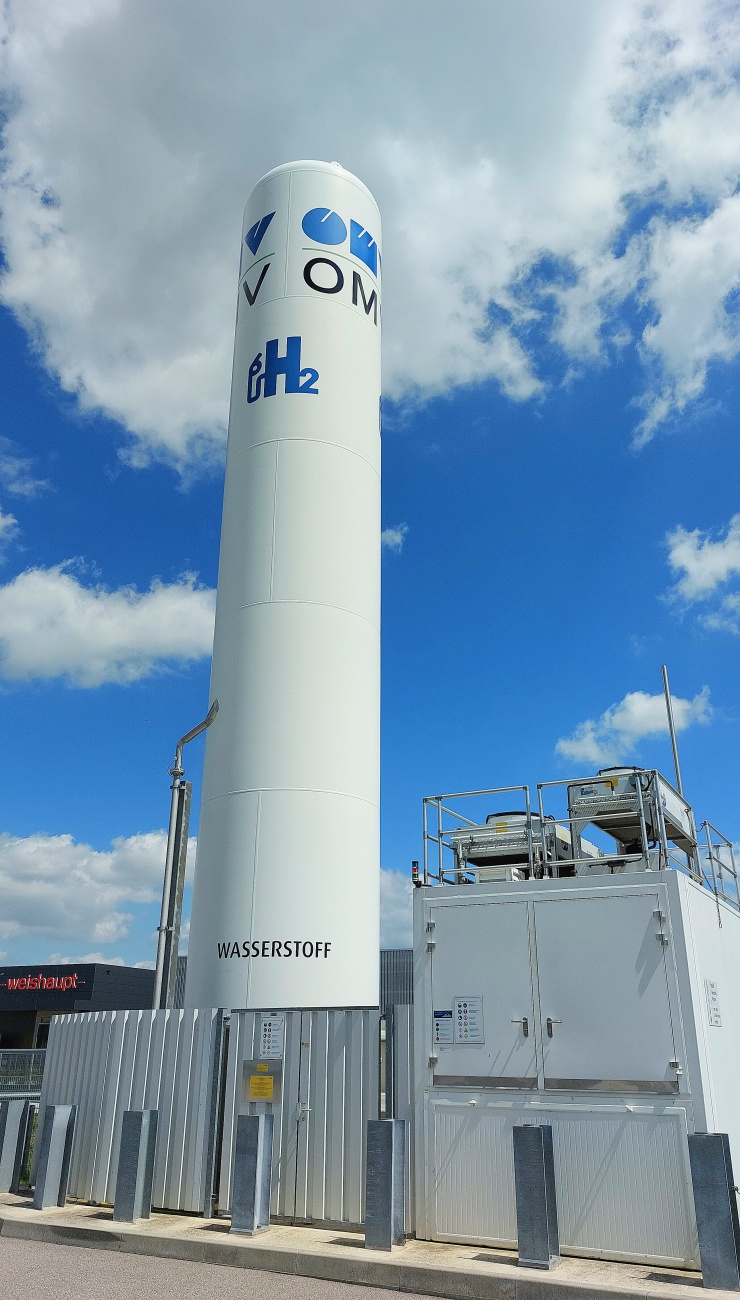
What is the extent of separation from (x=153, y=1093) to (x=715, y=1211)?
6305 mm

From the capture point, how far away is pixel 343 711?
1429 cm

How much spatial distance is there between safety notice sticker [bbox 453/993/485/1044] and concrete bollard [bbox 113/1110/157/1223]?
11.9ft

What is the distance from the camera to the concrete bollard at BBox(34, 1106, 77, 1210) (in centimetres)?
1080

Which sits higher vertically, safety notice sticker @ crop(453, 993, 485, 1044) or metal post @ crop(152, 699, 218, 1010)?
metal post @ crop(152, 699, 218, 1010)

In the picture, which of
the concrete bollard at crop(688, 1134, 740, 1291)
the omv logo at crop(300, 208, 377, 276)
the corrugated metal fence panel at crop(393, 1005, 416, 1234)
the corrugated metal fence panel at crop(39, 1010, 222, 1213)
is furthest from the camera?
the omv logo at crop(300, 208, 377, 276)

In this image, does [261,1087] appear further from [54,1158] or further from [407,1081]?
[54,1158]

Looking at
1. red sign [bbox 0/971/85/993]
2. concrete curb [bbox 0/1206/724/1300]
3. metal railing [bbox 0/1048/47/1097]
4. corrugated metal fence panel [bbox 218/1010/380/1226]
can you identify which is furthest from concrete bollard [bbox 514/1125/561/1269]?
red sign [bbox 0/971/85/993]

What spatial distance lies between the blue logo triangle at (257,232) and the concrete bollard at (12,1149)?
1446 centimetres

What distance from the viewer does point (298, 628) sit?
47.4 ft

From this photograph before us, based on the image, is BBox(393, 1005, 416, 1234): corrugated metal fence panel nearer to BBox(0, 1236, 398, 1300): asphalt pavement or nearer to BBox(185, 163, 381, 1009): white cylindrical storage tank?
BBox(0, 1236, 398, 1300): asphalt pavement

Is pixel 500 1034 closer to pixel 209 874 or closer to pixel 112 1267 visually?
pixel 112 1267

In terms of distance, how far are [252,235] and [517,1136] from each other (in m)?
15.3

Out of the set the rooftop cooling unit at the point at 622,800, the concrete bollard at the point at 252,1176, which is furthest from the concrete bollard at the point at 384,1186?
the rooftop cooling unit at the point at 622,800

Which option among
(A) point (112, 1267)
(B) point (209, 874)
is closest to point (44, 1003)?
(B) point (209, 874)
